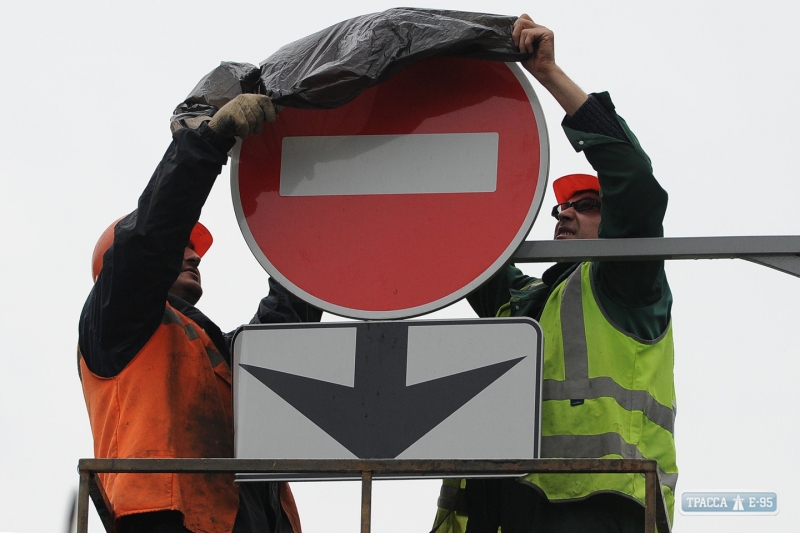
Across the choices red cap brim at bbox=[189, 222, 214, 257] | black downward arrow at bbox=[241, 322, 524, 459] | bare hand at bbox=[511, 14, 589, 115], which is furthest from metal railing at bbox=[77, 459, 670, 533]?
red cap brim at bbox=[189, 222, 214, 257]

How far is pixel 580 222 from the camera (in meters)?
4.77

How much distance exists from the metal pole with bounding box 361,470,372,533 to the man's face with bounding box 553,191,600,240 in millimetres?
1949

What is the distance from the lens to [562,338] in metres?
4.05

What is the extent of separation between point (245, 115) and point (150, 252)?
0.61 m

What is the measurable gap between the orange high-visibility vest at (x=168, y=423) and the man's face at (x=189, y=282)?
61 centimetres

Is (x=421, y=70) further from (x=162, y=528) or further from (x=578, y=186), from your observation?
(x=162, y=528)

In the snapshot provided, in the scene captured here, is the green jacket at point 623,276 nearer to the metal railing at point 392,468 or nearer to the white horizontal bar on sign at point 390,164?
the white horizontal bar on sign at point 390,164

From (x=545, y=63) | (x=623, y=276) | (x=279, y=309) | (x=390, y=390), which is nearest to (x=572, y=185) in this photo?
(x=623, y=276)

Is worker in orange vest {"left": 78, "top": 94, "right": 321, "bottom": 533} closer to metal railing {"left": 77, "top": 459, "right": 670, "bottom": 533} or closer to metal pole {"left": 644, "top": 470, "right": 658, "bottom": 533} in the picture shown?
metal railing {"left": 77, "top": 459, "right": 670, "bottom": 533}

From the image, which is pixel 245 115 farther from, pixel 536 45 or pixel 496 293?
pixel 496 293

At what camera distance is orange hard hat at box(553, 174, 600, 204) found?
15.6 ft

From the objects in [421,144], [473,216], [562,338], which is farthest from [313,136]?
[562,338]

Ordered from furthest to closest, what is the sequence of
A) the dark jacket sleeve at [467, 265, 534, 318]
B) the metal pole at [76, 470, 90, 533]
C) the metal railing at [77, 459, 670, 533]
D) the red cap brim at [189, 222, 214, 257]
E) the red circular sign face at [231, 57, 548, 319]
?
1. the red cap brim at [189, 222, 214, 257]
2. the dark jacket sleeve at [467, 265, 534, 318]
3. the red circular sign face at [231, 57, 548, 319]
4. the metal pole at [76, 470, 90, 533]
5. the metal railing at [77, 459, 670, 533]

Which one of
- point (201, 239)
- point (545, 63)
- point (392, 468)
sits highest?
point (545, 63)
